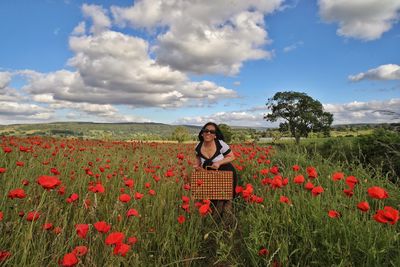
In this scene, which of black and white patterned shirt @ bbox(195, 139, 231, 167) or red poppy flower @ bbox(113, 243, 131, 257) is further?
black and white patterned shirt @ bbox(195, 139, 231, 167)

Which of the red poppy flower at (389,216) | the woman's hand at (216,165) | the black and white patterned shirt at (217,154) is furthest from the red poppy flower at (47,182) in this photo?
the black and white patterned shirt at (217,154)

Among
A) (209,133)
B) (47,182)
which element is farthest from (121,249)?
(209,133)

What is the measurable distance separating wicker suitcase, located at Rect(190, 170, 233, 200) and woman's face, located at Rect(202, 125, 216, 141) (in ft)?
2.68

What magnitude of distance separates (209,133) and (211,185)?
96 cm

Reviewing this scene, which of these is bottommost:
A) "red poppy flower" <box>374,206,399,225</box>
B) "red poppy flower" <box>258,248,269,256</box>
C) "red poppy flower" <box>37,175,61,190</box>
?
"red poppy flower" <box>258,248,269,256</box>

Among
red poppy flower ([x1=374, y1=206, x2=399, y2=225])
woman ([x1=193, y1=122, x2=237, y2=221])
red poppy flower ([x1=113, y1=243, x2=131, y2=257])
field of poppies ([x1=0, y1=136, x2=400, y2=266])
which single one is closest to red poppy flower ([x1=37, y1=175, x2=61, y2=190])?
field of poppies ([x1=0, y1=136, x2=400, y2=266])

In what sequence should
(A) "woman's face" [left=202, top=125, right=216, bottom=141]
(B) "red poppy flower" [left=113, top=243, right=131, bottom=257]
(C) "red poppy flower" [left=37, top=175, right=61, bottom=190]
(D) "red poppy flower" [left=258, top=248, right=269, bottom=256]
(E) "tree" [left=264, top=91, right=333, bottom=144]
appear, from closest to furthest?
(B) "red poppy flower" [left=113, top=243, right=131, bottom=257], (C) "red poppy flower" [left=37, top=175, right=61, bottom=190], (D) "red poppy flower" [left=258, top=248, right=269, bottom=256], (A) "woman's face" [left=202, top=125, right=216, bottom=141], (E) "tree" [left=264, top=91, right=333, bottom=144]

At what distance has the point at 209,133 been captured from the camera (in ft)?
15.5

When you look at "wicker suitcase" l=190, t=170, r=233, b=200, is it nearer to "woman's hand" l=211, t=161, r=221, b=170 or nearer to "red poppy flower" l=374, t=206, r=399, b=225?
"woman's hand" l=211, t=161, r=221, b=170

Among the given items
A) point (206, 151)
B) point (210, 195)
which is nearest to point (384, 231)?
point (210, 195)

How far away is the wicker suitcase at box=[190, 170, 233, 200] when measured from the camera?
3961mm

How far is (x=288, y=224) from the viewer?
111 inches

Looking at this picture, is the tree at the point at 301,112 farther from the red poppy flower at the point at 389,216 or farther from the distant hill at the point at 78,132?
the red poppy flower at the point at 389,216

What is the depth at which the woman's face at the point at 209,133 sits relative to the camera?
186 inches
